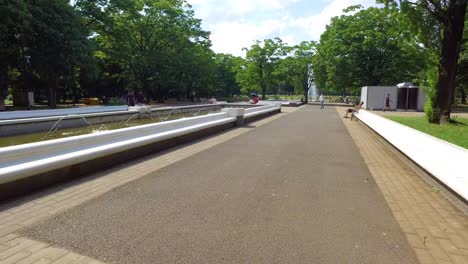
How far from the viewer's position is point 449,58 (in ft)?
54.1

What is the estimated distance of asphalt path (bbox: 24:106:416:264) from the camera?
338cm

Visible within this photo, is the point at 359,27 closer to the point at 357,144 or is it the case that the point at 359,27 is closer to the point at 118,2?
the point at 118,2

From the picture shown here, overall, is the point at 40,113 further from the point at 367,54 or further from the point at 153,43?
the point at 367,54

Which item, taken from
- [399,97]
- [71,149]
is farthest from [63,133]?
[399,97]

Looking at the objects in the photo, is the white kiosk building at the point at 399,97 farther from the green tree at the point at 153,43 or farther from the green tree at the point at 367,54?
the green tree at the point at 153,43

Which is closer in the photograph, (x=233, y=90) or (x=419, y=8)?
(x=419, y=8)

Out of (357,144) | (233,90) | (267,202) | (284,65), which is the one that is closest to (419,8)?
(357,144)

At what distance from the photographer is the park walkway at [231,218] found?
3361 mm

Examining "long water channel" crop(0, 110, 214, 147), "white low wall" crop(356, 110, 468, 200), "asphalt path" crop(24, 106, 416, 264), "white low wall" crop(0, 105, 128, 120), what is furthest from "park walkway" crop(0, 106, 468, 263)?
"white low wall" crop(0, 105, 128, 120)

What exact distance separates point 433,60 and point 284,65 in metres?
41.4

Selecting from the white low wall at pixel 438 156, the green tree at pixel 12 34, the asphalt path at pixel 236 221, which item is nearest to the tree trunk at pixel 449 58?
the white low wall at pixel 438 156

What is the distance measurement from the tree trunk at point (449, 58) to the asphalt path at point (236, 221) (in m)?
12.6

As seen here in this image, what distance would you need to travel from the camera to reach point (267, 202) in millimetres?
4969

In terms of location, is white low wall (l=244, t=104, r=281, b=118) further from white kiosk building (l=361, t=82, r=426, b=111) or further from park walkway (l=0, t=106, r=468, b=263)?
white kiosk building (l=361, t=82, r=426, b=111)
